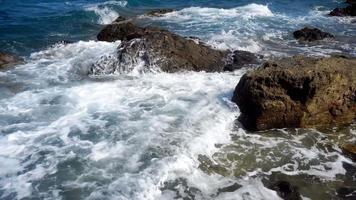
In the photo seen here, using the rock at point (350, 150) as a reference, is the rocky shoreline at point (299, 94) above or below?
above

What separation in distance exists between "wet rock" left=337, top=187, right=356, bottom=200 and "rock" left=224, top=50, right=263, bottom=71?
537 cm

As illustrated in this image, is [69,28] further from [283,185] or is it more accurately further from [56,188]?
[283,185]

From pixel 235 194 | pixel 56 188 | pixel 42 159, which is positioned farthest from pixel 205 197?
pixel 42 159

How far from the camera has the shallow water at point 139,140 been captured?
5953 millimetres

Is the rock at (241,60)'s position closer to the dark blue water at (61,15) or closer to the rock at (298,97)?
the rock at (298,97)

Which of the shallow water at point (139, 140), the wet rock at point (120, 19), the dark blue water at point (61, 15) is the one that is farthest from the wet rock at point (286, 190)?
the wet rock at point (120, 19)

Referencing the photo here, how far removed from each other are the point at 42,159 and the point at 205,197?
2.76 meters

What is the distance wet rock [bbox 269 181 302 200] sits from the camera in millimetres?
5672

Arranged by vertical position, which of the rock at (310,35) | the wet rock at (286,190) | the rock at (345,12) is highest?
the rock at (345,12)

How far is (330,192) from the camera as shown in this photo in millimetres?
5781

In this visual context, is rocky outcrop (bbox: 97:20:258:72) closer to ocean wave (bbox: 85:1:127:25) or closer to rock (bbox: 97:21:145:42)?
rock (bbox: 97:21:145:42)

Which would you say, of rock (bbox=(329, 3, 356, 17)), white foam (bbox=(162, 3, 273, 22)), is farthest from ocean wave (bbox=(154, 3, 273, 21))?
rock (bbox=(329, 3, 356, 17))

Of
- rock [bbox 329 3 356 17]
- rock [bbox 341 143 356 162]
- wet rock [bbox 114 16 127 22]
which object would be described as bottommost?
rock [bbox 341 143 356 162]

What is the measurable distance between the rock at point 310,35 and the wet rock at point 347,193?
9530 millimetres
